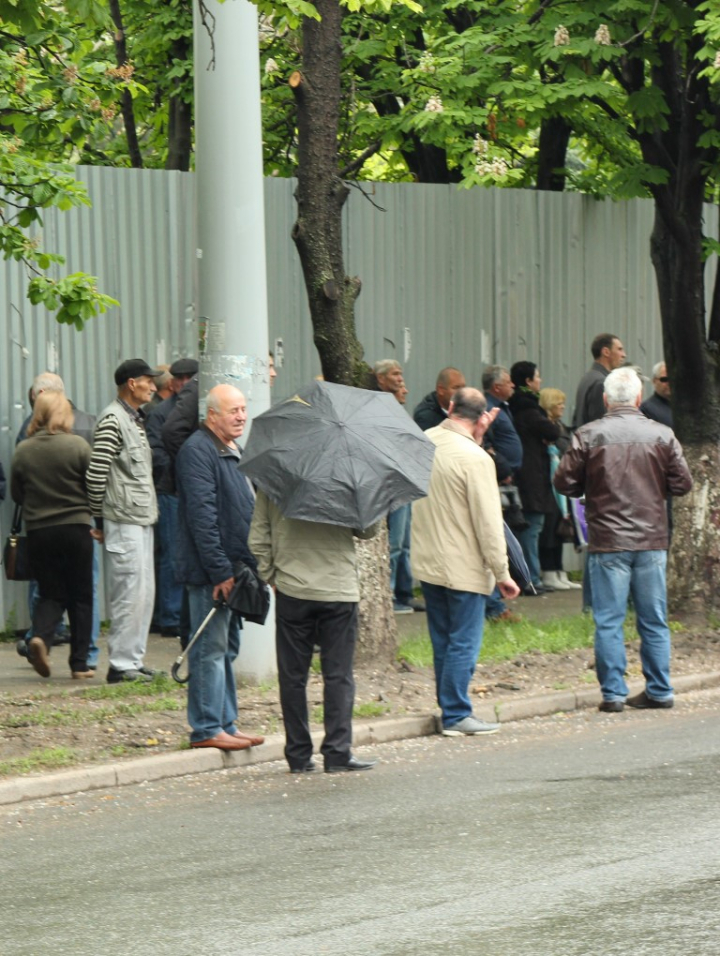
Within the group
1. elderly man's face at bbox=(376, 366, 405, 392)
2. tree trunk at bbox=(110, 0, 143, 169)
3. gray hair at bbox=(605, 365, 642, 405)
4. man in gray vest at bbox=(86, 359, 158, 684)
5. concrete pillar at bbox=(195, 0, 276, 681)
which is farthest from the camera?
tree trunk at bbox=(110, 0, 143, 169)

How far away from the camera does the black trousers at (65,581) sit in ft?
40.0

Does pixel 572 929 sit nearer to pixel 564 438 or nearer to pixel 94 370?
pixel 94 370

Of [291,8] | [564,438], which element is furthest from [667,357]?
[291,8]

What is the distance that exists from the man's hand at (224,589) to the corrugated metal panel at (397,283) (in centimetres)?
539

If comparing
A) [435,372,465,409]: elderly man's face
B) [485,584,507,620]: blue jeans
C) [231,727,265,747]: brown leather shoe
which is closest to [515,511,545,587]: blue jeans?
[435,372,465,409]: elderly man's face

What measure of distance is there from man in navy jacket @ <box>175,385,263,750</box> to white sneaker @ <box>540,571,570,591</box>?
8.20 m

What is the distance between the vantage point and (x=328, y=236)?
39.8 ft

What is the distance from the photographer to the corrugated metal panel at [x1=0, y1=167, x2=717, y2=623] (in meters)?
14.8

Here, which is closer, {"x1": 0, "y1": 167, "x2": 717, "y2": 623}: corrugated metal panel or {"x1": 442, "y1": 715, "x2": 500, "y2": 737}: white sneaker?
{"x1": 442, "y1": 715, "x2": 500, "y2": 737}: white sneaker

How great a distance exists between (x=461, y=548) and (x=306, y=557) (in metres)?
1.41

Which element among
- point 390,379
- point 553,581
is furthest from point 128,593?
point 553,581

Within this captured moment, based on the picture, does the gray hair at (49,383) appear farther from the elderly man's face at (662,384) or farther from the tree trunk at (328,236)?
the elderly man's face at (662,384)

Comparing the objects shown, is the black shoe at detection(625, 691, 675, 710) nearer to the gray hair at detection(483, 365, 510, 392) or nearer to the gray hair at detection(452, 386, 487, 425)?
the gray hair at detection(452, 386, 487, 425)

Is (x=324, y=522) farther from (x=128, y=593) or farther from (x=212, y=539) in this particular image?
(x=128, y=593)
